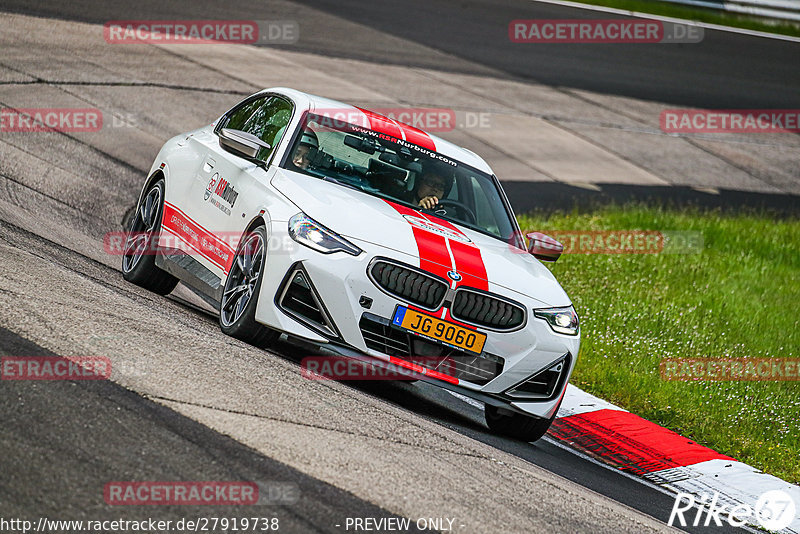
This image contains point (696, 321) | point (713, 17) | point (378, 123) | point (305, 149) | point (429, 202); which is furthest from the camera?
point (713, 17)

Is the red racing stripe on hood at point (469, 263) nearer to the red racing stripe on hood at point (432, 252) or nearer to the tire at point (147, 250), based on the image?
the red racing stripe on hood at point (432, 252)

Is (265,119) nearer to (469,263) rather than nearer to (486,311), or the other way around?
(469,263)

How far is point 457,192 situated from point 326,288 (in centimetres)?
193

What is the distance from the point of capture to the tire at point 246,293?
6.93 m

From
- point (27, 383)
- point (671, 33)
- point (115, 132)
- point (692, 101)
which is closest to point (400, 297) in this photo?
point (27, 383)

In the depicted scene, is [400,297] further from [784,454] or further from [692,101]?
[692,101]

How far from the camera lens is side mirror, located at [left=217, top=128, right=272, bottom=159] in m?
7.72

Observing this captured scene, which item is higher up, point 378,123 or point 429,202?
point 378,123

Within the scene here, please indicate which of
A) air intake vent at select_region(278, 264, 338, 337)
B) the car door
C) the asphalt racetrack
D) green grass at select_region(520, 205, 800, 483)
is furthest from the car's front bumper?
green grass at select_region(520, 205, 800, 483)

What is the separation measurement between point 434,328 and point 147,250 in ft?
9.89

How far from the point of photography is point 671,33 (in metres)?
28.1

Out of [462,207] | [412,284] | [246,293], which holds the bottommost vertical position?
[246,293]

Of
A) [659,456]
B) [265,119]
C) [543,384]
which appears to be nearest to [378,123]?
[265,119]

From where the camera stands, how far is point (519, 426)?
747cm
